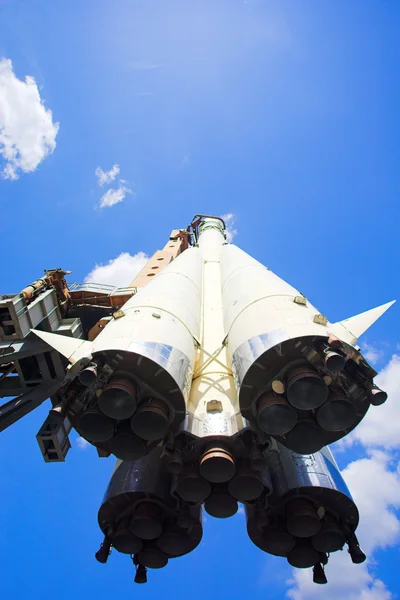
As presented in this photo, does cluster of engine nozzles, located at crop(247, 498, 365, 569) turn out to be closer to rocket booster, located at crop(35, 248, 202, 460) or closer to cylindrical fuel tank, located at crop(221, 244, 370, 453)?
cylindrical fuel tank, located at crop(221, 244, 370, 453)

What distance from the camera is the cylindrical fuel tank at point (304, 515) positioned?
5.08 metres

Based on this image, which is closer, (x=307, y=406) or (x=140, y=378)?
(x=307, y=406)

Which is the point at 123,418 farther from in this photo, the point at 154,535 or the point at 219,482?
the point at 154,535

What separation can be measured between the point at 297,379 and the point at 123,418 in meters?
2.22

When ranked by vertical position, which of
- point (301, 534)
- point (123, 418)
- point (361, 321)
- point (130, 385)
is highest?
point (361, 321)

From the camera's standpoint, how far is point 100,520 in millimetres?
5488

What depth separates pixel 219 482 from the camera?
461 centimetres

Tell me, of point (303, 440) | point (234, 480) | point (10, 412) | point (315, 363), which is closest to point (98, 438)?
point (234, 480)

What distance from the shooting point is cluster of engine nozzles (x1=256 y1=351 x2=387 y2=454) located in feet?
14.1

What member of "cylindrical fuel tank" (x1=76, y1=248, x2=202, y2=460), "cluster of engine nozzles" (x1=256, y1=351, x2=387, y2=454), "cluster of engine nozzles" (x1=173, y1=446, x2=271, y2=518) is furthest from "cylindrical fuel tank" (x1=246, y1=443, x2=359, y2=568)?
"cylindrical fuel tank" (x1=76, y1=248, x2=202, y2=460)

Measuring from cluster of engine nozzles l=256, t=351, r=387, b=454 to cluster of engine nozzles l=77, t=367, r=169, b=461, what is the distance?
1.33 m

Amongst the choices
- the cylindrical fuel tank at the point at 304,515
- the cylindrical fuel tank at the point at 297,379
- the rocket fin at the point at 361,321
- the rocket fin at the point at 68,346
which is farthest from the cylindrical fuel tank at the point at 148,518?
the rocket fin at the point at 361,321

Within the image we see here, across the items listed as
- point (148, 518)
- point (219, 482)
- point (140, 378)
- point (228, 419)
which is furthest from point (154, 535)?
point (140, 378)

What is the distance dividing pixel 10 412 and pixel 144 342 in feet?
20.2
